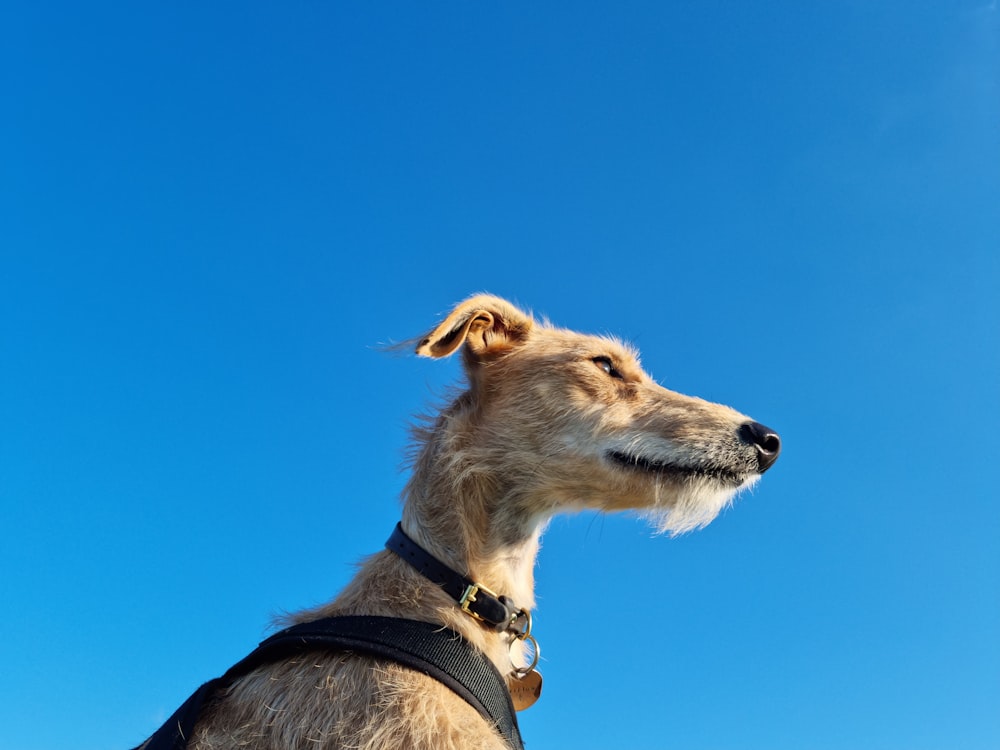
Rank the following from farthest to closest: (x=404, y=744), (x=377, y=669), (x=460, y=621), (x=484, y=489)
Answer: (x=484, y=489) < (x=460, y=621) < (x=377, y=669) < (x=404, y=744)

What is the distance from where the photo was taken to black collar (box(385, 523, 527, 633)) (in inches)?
168

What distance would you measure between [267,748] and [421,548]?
50.4 inches

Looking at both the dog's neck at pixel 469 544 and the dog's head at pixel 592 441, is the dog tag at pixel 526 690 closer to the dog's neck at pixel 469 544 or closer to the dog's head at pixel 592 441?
the dog's neck at pixel 469 544

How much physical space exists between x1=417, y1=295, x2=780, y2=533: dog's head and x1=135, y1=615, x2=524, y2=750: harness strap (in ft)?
3.35

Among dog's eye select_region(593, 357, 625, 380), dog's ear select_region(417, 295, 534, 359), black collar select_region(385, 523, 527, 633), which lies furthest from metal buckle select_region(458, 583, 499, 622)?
dog's eye select_region(593, 357, 625, 380)

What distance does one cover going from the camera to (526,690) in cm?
480

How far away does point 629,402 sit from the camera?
17.0 ft

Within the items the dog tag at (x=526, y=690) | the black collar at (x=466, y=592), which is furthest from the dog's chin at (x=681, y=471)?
the dog tag at (x=526, y=690)

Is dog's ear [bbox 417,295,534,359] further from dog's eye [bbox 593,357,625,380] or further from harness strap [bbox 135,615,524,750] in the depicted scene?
harness strap [bbox 135,615,524,750]

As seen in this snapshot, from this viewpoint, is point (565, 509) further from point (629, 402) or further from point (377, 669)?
point (377, 669)

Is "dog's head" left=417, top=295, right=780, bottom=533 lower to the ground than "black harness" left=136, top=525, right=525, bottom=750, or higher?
higher

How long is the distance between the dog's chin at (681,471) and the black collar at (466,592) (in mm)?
1162

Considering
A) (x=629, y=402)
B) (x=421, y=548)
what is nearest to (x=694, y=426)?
(x=629, y=402)

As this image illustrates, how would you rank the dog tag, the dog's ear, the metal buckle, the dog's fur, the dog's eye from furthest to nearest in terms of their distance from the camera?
the dog's eye → the dog's ear → the dog tag → the metal buckle → the dog's fur
